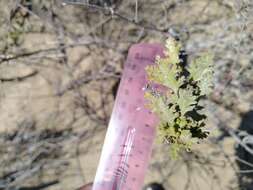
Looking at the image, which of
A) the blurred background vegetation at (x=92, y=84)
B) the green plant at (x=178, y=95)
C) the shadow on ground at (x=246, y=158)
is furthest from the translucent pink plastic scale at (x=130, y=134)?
the shadow on ground at (x=246, y=158)

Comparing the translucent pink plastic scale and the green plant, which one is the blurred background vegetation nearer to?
the translucent pink plastic scale

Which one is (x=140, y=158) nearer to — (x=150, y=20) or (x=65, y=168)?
(x=65, y=168)

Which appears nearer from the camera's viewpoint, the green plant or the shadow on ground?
the green plant

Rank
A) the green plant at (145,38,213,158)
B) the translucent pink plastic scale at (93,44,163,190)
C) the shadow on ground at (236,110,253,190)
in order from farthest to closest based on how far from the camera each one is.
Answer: the shadow on ground at (236,110,253,190)
the translucent pink plastic scale at (93,44,163,190)
the green plant at (145,38,213,158)

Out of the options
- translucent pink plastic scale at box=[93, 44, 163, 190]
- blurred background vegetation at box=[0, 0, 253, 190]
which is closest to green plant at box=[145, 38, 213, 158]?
translucent pink plastic scale at box=[93, 44, 163, 190]

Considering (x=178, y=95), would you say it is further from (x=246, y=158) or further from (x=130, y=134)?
(x=246, y=158)

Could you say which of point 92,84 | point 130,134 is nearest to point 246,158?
point 130,134

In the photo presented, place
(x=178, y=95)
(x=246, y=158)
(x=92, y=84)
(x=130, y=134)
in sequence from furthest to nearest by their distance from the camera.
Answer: (x=92, y=84) < (x=246, y=158) < (x=130, y=134) < (x=178, y=95)
